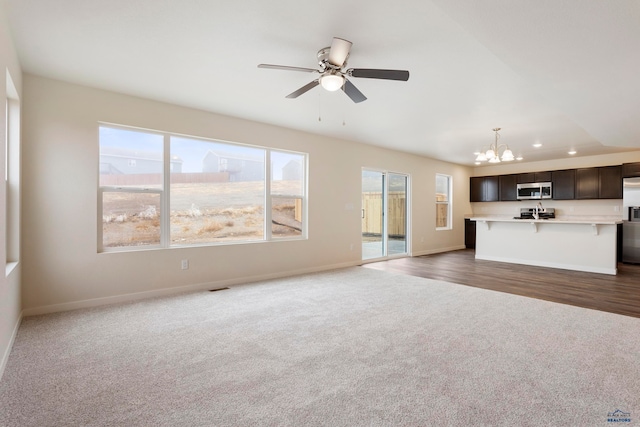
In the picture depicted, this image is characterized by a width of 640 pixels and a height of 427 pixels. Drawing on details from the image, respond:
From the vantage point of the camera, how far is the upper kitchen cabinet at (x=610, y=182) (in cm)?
711

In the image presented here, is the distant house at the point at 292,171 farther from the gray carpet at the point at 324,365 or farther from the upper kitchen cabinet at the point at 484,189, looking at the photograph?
the upper kitchen cabinet at the point at 484,189

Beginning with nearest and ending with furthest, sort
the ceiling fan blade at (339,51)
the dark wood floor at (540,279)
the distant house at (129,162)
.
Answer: the ceiling fan blade at (339,51)
the distant house at (129,162)
the dark wood floor at (540,279)

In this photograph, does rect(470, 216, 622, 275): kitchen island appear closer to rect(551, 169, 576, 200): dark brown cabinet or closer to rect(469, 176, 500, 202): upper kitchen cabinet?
rect(551, 169, 576, 200): dark brown cabinet

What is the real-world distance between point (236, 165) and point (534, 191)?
770 cm

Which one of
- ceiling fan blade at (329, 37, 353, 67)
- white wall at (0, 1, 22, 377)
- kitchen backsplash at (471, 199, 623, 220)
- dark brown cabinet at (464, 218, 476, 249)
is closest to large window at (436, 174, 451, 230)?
dark brown cabinet at (464, 218, 476, 249)

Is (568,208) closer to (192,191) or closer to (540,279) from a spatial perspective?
(540,279)

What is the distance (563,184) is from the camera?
25.7ft

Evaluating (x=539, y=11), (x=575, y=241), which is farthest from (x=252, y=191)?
(x=575, y=241)

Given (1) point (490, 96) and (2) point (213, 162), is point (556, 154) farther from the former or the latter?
(2) point (213, 162)

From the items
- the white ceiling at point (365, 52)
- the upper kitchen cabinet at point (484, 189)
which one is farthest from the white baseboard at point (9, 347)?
the upper kitchen cabinet at point (484, 189)

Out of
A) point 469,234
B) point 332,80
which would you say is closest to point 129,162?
point 332,80

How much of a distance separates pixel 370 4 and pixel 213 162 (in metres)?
3.19

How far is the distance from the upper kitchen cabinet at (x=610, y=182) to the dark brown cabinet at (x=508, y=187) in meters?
1.74

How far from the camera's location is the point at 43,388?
196 cm
